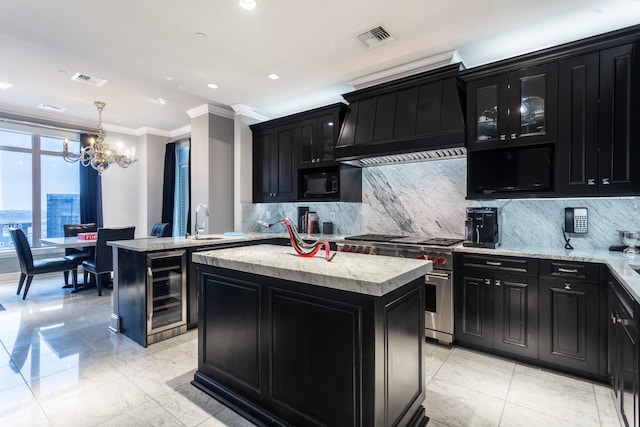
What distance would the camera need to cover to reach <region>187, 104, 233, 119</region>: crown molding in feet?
16.6

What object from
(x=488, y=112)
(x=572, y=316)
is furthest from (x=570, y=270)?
(x=488, y=112)

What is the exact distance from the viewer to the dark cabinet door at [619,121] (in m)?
2.43

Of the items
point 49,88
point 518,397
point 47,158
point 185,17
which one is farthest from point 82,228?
point 518,397

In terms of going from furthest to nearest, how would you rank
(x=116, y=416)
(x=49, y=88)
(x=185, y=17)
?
(x=49, y=88)
(x=185, y=17)
(x=116, y=416)

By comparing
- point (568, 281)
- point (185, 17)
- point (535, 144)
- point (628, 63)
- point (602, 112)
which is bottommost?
point (568, 281)

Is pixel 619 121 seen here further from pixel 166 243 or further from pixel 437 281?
pixel 166 243

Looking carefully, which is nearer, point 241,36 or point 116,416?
point 116,416

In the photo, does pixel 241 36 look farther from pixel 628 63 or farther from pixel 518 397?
pixel 518 397

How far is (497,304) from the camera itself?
2844mm

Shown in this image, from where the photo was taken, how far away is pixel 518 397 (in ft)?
7.40

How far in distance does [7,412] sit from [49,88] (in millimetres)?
4534

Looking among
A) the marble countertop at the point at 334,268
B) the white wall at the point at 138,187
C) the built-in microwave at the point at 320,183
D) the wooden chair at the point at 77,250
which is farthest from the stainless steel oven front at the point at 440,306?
the white wall at the point at 138,187

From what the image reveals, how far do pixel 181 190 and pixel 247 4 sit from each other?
551cm

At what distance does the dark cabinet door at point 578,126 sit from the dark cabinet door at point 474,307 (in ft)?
3.52
